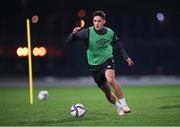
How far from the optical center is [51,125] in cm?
1130

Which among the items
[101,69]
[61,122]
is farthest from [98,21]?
[61,122]

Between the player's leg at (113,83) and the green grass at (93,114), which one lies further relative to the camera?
the player's leg at (113,83)

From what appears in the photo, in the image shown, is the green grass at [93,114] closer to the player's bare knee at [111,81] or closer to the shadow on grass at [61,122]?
the shadow on grass at [61,122]

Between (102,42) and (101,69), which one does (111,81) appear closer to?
(101,69)

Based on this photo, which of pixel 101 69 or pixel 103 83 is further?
pixel 103 83

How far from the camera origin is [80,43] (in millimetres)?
34094

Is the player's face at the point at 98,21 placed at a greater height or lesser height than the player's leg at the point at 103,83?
greater

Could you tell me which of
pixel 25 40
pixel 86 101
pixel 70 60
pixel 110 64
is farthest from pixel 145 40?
pixel 110 64

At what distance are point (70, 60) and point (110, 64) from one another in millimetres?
21589

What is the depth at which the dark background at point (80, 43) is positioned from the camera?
109ft

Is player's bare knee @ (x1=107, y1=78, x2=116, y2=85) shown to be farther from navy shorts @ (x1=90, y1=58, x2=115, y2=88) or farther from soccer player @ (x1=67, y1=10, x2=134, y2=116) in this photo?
navy shorts @ (x1=90, y1=58, x2=115, y2=88)

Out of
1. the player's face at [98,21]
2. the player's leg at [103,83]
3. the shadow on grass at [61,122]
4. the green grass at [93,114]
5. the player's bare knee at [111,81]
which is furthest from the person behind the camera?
the player's leg at [103,83]

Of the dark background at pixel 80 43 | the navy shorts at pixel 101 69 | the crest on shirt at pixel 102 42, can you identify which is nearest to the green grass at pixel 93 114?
the navy shorts at pixel 101 69

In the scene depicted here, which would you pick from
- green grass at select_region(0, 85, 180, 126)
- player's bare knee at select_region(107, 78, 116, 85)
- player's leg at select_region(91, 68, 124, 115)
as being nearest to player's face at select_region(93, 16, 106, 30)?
player's leg at select_region(91, 68, 124, 115)
